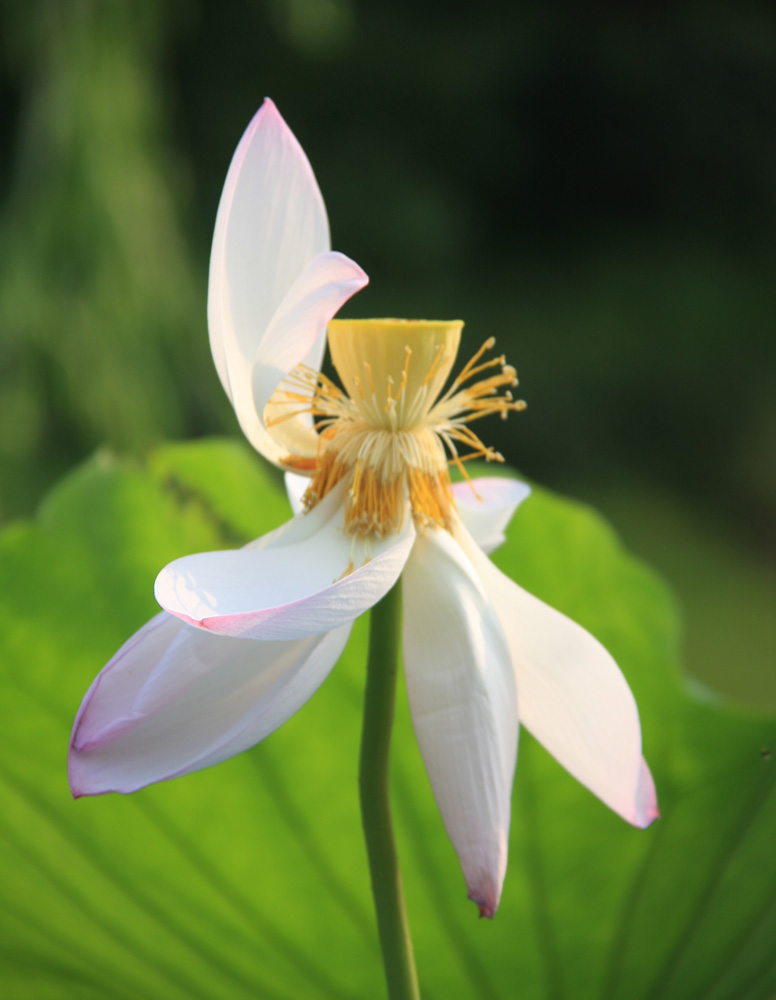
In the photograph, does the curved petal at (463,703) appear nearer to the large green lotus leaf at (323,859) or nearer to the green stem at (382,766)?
the green stem at (382,766)

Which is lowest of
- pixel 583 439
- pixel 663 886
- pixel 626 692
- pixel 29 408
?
pixel 583 439

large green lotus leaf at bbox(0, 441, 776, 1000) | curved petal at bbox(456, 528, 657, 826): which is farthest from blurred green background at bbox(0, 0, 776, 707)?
curved petal at bbox(456, 528, 657, 826)

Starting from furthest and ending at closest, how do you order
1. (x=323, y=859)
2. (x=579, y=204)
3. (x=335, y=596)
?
1. (x=579, y=204)
2. (x=323, y=859)
3. (x=335, y=596)

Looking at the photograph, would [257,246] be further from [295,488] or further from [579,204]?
[579,204]

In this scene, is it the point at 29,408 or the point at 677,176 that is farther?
the point at 677,176

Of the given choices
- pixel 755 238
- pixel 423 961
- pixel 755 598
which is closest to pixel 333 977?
pixel 423 961

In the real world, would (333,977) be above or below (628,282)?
above

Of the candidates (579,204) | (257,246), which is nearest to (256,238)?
(257,246)

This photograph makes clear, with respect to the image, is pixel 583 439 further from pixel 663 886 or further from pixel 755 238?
pixel 663 886
